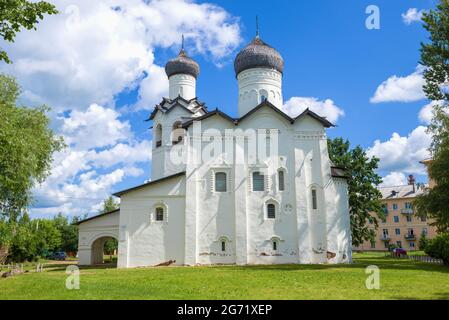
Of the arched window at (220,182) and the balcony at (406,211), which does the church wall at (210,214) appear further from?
the balcony at (406,211)

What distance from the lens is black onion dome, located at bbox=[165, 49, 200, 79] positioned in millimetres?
30562

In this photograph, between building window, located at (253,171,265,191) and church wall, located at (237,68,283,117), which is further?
church wall, located at (237,68,283,117)

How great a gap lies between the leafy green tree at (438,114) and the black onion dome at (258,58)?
35.2 feet

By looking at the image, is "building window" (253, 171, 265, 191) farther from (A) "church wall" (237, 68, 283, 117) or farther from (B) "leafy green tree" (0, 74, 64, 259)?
(B) "leafy green tree" (0, 74, 64, 259)

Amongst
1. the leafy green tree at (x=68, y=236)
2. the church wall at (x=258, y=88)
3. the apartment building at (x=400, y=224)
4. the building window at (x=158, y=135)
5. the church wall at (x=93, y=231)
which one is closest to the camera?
the church wall at (x=93, y=231)

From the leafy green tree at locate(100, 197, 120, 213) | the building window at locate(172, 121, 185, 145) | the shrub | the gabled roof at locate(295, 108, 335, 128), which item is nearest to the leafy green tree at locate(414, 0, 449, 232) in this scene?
the shrub

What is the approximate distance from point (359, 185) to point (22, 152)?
24952mm

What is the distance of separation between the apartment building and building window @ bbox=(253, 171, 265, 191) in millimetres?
40867

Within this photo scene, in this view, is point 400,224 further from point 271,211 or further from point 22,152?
point 22,152

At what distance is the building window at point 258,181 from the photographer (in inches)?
915

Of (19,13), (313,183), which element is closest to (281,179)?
(313,183)

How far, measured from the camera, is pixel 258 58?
2758 cm

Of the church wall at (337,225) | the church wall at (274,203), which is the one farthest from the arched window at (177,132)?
the church wall at (337,225)

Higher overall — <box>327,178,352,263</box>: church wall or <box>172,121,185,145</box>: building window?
<box>172,121,185,145</box>: building window
